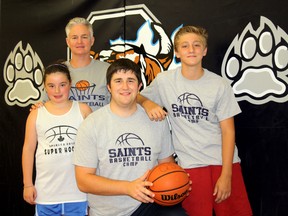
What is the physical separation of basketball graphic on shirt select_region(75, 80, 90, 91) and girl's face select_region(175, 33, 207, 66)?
1.99ft

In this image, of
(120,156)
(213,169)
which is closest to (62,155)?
(120,156)

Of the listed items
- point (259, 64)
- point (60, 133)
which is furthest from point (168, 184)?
point (259, 64)

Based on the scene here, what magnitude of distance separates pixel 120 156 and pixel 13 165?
1703 millimetres

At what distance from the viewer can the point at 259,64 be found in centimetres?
211

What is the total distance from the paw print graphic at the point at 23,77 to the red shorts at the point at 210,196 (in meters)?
1.64

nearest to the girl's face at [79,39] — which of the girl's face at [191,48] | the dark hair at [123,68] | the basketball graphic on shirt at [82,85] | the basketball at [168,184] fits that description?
the basketball graphic on shirt at [82,85]

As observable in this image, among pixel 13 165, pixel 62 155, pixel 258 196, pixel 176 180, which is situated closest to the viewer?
pixel 176 180

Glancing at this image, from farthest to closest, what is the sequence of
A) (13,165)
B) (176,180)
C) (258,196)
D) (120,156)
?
1. (13,165)
2. (258,196)
3. (120,156)
4. (176,180)

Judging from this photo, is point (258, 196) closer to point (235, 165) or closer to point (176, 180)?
point (235, 165)

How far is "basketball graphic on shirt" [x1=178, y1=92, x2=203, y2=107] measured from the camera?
182 centimetres

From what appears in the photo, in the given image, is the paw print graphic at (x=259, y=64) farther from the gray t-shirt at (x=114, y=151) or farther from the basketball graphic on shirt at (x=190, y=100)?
the gray t-shirt at (x=114, y=151)

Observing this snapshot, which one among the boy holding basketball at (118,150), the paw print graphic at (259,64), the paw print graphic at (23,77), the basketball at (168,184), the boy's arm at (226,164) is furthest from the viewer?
the paw print graphic at (23,77)

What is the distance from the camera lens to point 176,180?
1513mm

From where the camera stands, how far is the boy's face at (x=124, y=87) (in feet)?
5.31
